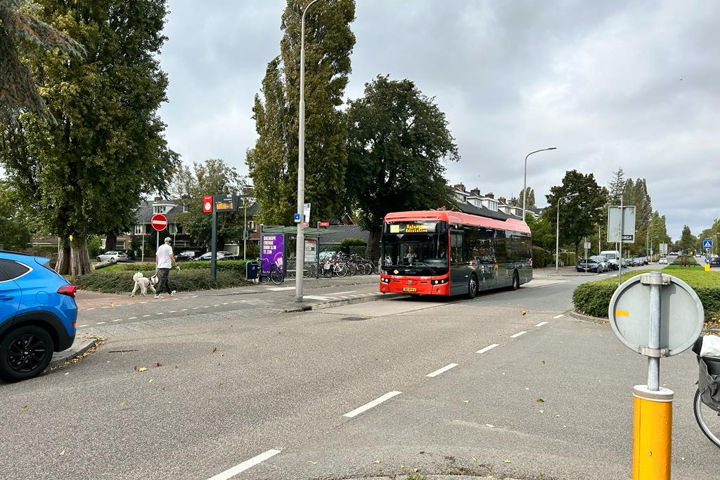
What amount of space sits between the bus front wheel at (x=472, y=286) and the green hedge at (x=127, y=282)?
367 inches

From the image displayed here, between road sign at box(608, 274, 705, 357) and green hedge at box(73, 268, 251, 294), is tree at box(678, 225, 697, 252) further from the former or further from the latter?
road sign at box(608, 274, 705, 357)

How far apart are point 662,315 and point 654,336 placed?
14 cm

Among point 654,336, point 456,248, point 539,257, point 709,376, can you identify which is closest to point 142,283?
point 456,248

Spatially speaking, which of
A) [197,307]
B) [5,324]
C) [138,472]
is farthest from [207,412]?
[197,307]

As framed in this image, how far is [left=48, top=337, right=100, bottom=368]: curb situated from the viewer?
7439 mm

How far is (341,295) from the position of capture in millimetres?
18578

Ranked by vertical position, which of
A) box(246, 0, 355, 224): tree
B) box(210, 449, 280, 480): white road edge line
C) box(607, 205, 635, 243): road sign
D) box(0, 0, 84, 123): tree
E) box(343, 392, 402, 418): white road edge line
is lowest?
box(343, 392, 402, 418): white road edge line

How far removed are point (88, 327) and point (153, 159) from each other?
475 inches

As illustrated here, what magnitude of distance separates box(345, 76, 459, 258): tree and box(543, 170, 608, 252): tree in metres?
16.7

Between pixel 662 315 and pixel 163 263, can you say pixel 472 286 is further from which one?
pixel 662 315

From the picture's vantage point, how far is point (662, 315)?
297 cm

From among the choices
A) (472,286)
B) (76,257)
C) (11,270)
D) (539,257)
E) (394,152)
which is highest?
(394,152)

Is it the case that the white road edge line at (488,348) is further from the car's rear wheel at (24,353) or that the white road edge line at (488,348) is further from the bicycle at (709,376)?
the car's rear wheel at (24,353)

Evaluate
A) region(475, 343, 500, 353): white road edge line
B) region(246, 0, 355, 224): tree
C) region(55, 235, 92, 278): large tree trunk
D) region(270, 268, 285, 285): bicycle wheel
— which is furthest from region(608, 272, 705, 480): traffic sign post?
region(246, 0, 355, 224): tree
